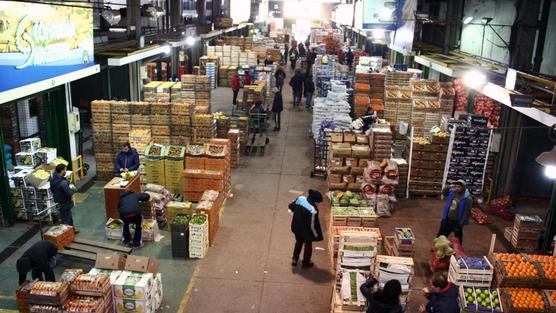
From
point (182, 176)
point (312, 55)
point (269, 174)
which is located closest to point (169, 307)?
point (182, 176)

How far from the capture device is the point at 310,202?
31.6 feet

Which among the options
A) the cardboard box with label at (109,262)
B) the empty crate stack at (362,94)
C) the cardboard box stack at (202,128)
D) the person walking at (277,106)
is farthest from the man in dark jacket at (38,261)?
the empty crate stack at (362,94)

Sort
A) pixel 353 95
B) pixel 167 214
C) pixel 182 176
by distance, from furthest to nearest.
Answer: pixel 353 95 < pixel 182 176 < pixel 167 214

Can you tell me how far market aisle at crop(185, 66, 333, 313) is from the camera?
8828mm

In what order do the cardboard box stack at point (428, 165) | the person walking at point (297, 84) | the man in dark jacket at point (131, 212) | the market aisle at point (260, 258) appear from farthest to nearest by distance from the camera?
the person walking at point (297, 84) → the cardboard box stack at point (428, 165) → the man in dark jacket at point (131, 212) → the market aisle at point (260, 258)

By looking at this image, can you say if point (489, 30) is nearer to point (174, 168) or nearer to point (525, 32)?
point (525, 32)

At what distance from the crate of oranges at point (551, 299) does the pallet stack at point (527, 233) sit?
315 cm

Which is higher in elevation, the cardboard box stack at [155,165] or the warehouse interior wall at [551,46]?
the warehouse interior wall at [551,46]

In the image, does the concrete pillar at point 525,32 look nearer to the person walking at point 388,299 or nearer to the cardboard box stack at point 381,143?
the cardboard box stack at point 381,143

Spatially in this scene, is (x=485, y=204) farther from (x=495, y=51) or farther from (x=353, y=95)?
(x=353, y=95)

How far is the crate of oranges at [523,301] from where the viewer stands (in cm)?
789

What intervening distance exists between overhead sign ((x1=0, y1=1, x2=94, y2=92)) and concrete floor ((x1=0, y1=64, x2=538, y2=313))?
142 inches

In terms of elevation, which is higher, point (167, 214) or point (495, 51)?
point (495, 51)

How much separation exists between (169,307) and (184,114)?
7.13 meters
